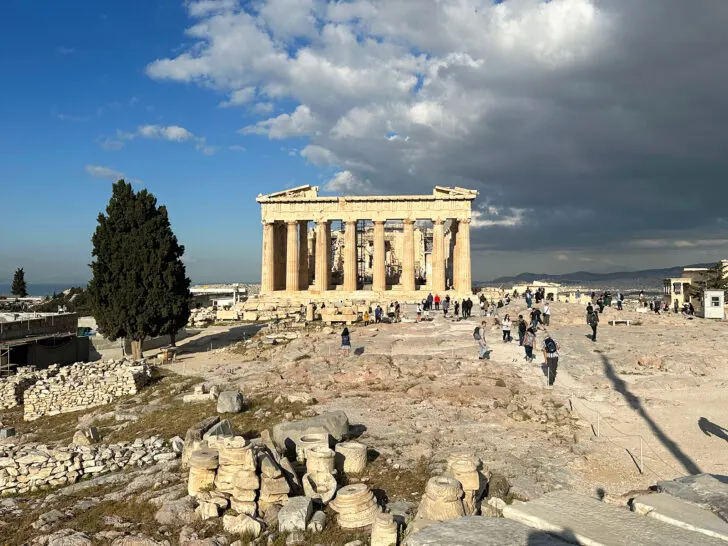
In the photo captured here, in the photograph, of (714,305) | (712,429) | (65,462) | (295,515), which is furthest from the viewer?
(714,305)

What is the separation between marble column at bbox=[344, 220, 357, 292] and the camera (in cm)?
5150

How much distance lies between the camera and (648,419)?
14.4 m

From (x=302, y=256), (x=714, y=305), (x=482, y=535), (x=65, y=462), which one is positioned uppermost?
(x=302, y=256)

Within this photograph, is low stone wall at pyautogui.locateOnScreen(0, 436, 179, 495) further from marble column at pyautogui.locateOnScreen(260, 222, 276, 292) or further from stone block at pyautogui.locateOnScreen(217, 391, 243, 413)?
marble column at pyautogui.locateOnScreen(260, 222, 276, 292)

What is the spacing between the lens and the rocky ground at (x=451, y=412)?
414 inches

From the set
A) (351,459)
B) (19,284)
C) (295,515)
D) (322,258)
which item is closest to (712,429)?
(351,459)

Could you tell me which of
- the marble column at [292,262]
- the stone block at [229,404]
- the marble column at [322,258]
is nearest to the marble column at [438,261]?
the marble column at [322,258]

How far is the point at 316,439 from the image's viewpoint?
12234 mm

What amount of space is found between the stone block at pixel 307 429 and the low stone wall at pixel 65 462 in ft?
9.78

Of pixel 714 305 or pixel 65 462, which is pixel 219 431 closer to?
pixel 65 462

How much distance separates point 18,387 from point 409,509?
2071 cm

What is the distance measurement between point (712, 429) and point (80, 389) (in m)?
22.8

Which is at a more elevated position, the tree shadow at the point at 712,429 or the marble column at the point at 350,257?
the marble column at the point at 350,257

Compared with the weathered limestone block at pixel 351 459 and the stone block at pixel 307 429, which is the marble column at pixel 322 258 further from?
the weathered limestone block at pixel 351 459
